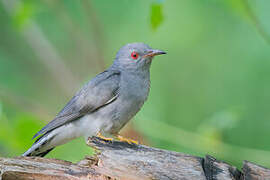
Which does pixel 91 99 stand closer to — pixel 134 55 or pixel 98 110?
pixel 98 110

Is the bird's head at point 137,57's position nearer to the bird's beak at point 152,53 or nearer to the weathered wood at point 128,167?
the bird's beak at point 152,53

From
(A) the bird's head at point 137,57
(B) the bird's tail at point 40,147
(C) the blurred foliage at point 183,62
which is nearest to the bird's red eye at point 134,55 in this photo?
(A) the bird's head at point 137,57

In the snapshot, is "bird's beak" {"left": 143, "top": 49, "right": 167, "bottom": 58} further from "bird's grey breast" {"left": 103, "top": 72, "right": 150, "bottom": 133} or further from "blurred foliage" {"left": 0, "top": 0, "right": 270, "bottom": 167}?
"blurred foliage" {"left": 0, "top": 0, "right": 270, "bottom": 167}

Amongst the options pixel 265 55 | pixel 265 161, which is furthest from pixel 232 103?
pixel 265 161

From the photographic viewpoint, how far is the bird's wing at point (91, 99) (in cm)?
709

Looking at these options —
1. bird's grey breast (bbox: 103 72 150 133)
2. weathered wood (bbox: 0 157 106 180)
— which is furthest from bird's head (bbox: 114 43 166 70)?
weathered wood (bbox: 0 157 106 180)

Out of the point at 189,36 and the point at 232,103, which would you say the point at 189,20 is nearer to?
the point at 189,36

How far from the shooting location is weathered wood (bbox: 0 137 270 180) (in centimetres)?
499

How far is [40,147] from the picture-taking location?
23.0 feet

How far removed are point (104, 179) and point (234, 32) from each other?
7.78 meters

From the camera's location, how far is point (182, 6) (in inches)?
452

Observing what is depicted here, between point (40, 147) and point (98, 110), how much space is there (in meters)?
1.25

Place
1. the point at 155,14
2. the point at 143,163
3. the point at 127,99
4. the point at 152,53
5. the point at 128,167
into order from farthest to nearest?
the point at 152,53 → the point at 127,99 → the point at 143,163 → the point at 128,167 → the point at 155,14

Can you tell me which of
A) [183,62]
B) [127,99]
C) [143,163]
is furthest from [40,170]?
[183,62]
